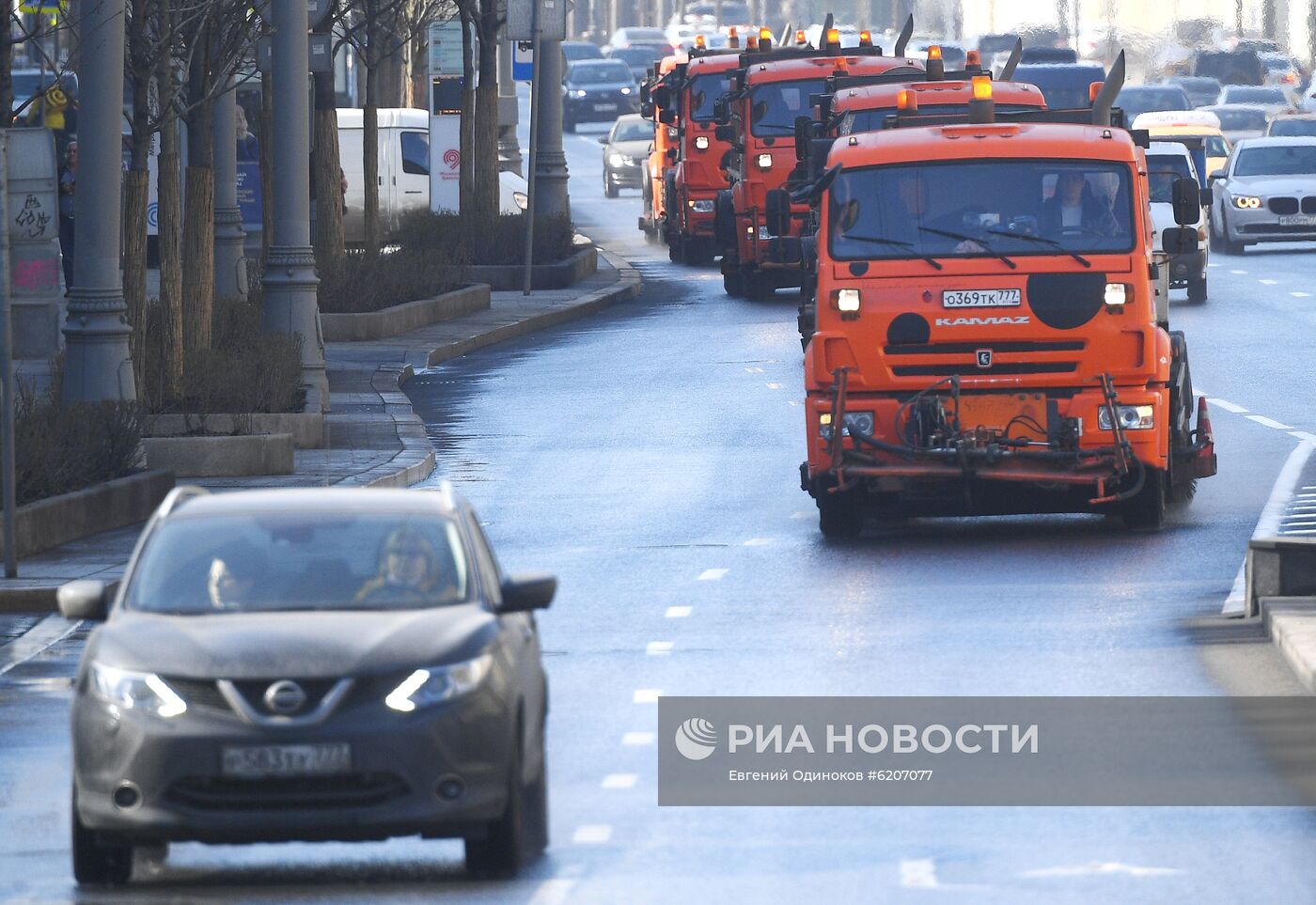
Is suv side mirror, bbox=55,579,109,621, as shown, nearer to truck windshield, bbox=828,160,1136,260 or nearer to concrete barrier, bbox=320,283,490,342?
truck windshield, bbox=828,160,1136,260

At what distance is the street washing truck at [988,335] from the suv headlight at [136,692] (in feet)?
28.8

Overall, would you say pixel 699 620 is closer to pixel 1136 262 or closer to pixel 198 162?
pixel 1136 262

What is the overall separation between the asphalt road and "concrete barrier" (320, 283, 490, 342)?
3395 millimetres

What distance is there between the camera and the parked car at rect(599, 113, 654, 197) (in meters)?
63.7

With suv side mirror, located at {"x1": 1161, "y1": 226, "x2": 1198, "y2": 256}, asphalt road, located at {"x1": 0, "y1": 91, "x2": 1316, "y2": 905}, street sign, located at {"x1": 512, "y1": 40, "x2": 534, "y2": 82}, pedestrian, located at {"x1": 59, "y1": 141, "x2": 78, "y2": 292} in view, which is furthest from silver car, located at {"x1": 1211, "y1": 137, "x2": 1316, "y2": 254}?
suv side mirror, located at {"x1": 1161, "y1": 226, "x2": 1198, "y2": 256}

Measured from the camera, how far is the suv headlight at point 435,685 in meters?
8.97

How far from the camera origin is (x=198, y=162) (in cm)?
2472

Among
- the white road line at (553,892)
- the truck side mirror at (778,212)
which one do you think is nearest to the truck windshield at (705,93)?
the truck side mirror at (778,212)

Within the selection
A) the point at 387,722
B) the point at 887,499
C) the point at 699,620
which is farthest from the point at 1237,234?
the point at 387,722

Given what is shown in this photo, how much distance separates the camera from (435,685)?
904cm

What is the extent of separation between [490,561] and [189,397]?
12604 millimetres

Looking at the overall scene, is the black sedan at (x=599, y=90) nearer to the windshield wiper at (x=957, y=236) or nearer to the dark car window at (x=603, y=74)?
the dark car window at (x=603, y=74)

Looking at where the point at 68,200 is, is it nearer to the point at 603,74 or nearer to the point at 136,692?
the point at 136,692

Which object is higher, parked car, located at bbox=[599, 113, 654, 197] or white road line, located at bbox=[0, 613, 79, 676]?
parked car, located at bbox=[599, 113, 654, 197]
